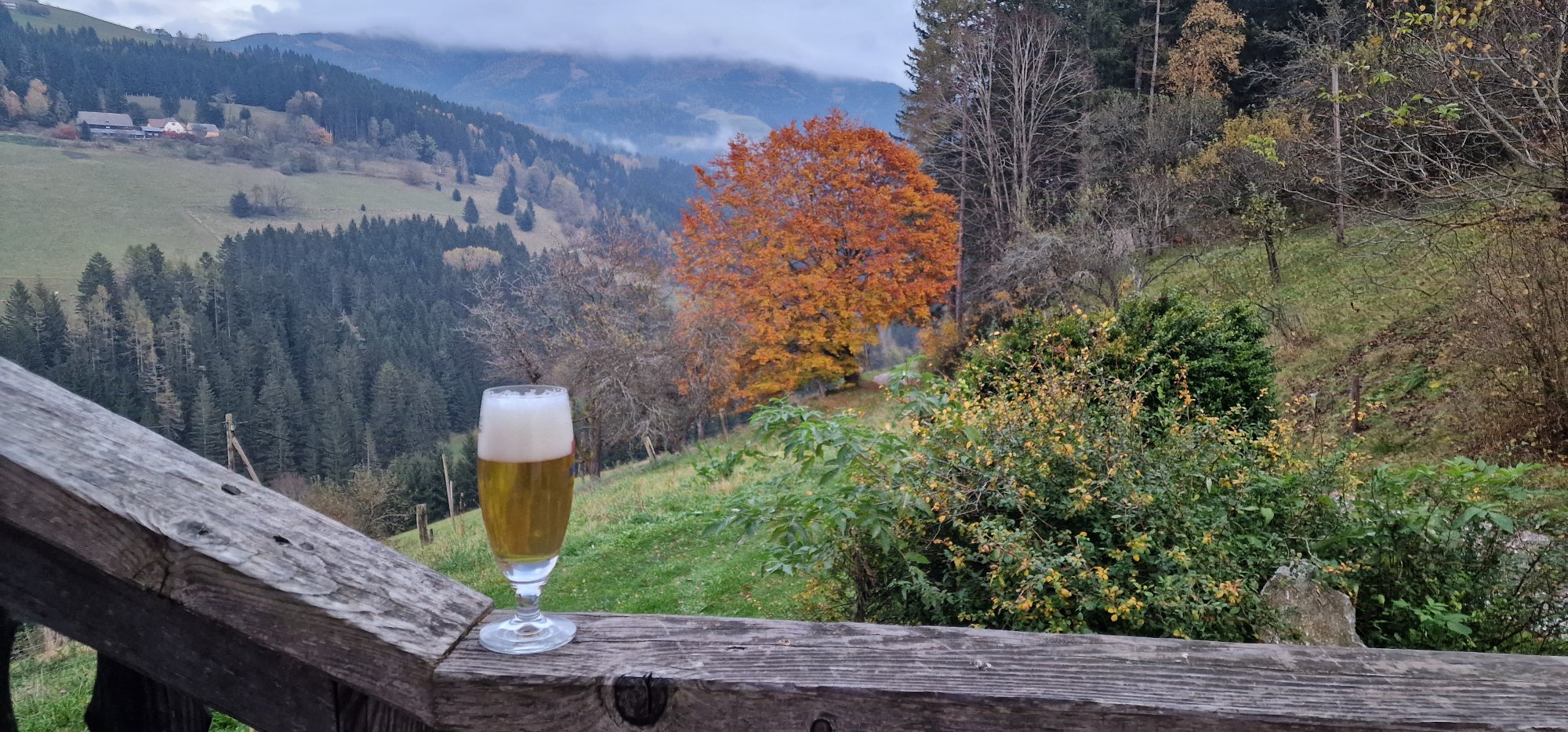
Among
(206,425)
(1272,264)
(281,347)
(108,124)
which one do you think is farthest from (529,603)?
(108,124)

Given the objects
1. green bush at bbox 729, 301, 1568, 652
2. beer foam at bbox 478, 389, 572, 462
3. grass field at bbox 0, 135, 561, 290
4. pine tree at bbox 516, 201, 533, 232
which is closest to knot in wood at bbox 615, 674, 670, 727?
beer foam at bbox 478, 389, 572, 462

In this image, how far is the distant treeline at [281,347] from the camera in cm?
3209

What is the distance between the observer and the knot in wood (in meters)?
0.90

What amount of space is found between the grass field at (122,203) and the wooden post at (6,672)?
5820cm

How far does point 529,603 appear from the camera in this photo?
1046 mm

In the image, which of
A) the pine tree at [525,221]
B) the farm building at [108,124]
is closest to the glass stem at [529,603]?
the farm building at [108,124]

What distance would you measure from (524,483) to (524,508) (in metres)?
0.04

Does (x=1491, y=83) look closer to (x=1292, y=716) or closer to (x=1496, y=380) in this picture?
(x=1496, y=380)

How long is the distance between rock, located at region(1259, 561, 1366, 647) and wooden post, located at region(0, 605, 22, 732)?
367cm

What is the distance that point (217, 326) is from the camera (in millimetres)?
45312

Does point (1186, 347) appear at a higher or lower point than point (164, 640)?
lower

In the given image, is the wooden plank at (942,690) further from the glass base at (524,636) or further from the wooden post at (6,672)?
the wooden post at (6,672)

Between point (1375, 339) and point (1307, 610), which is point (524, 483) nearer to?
point (1307, 610)

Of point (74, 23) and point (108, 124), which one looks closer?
point (108, 124)
